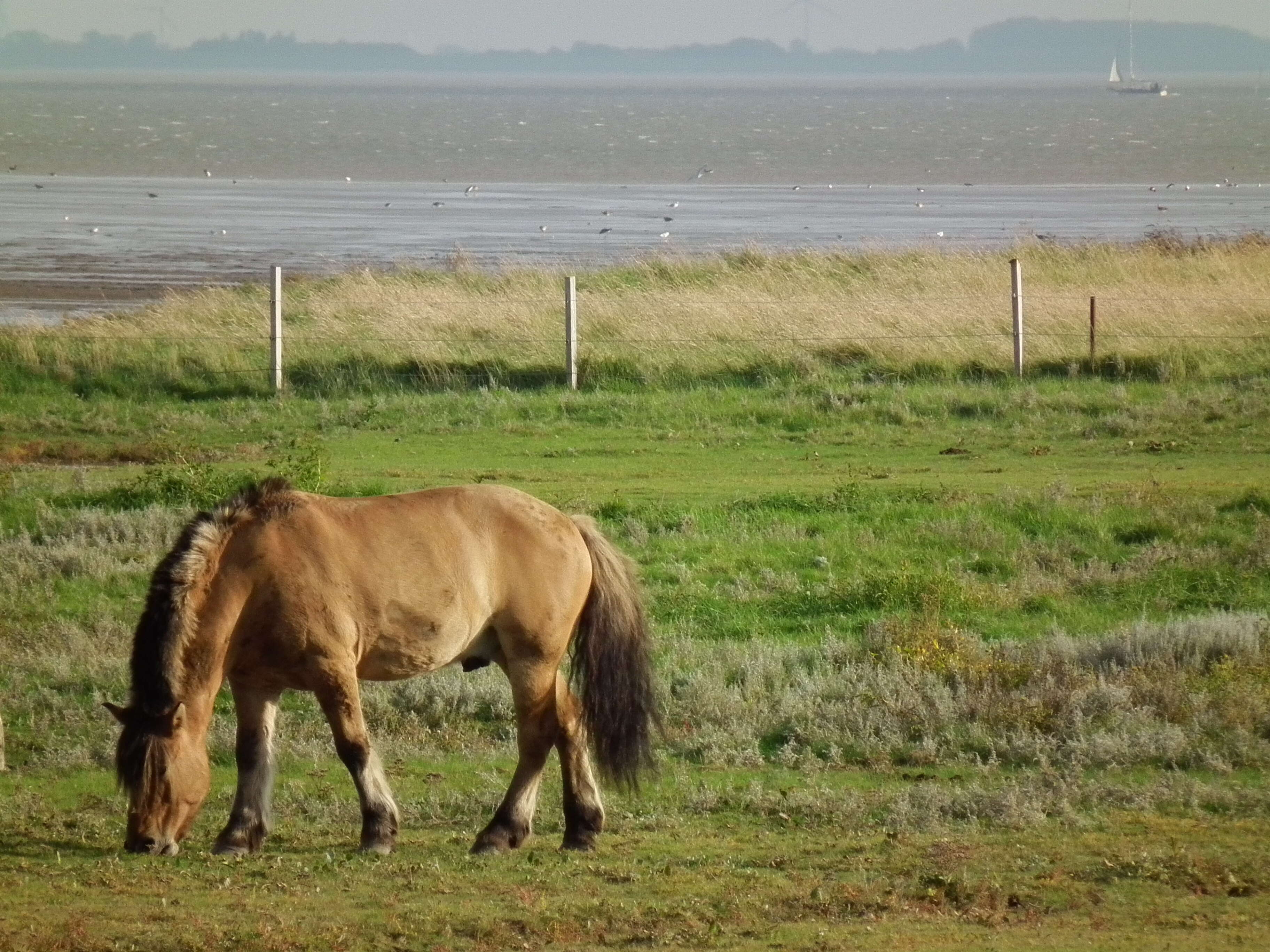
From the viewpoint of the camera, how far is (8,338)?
22.7 meters

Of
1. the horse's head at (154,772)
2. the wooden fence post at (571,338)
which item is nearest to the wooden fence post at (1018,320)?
the wooden fence post at (571,338)

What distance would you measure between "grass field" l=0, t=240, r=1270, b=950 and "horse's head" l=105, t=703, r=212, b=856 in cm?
14

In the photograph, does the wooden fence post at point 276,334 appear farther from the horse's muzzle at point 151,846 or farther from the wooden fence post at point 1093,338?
the horse's muzzle at point 151,846

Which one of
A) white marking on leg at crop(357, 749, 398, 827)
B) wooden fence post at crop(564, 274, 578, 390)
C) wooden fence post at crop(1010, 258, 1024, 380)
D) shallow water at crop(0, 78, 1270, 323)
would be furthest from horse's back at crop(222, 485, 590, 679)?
shallow water at crop(0, 78, 1270, 323)

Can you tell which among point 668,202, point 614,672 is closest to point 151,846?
point 614,672

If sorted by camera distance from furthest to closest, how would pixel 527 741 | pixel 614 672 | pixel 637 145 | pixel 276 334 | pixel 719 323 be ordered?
pixel 637 145
pixel 719 323
pixel 276 334
pixel 614 672
pixel 527 741

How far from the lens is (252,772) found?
7539 mm

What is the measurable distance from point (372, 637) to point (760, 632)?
552 centimetres

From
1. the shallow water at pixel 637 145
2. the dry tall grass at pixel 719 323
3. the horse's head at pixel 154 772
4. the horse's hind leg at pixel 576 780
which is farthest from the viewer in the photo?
the shallow water at pixel 637 145

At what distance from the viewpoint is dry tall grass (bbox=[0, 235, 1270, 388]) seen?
22.4 m

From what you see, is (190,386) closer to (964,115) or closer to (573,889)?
(573,889)

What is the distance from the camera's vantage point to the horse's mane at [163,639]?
282 inches

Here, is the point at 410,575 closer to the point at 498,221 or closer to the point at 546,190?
the point at 498,221

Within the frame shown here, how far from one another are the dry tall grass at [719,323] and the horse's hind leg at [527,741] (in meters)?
14.5
